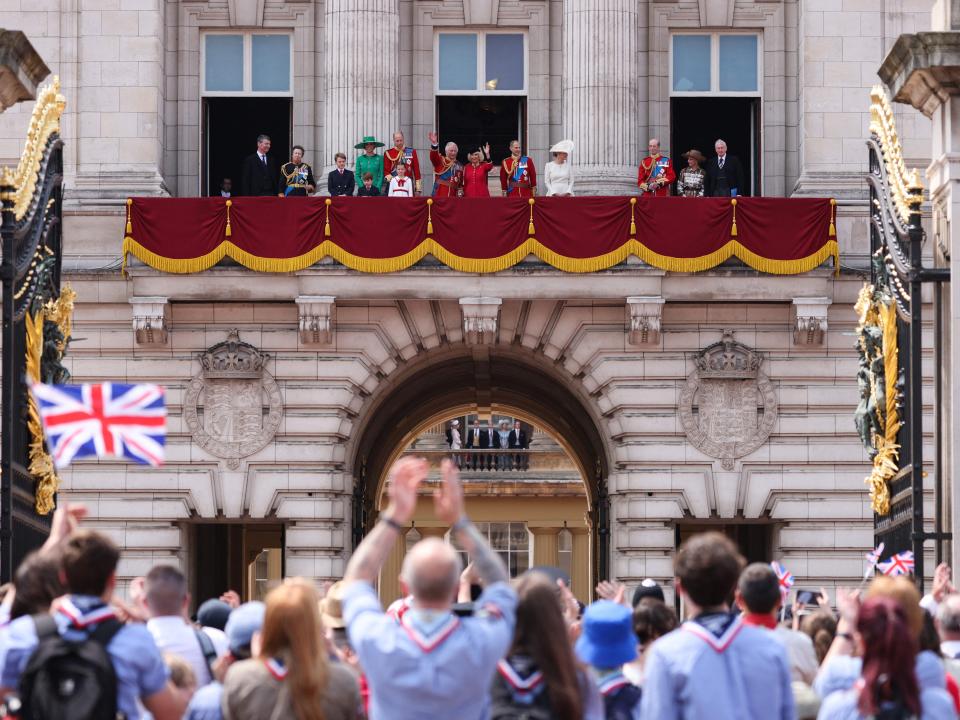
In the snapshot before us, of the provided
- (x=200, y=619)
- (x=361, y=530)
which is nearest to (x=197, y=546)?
(x=361, y=530)

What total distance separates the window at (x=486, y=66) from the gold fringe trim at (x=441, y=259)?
457 cm

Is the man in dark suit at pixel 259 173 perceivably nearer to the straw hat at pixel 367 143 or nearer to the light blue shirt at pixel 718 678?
the straw hat at pixel 367 143

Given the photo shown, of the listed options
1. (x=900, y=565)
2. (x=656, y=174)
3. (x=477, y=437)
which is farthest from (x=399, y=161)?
(x=477, y=437)

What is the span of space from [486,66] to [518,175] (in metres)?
3.13

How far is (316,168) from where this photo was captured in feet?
122

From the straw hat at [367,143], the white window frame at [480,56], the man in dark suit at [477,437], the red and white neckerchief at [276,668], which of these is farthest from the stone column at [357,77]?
the man in dark suit at [477,437]

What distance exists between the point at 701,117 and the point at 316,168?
21.8 feet

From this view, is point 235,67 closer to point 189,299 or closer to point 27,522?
point 189,299

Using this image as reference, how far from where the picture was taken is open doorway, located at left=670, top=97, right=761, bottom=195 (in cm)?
3766

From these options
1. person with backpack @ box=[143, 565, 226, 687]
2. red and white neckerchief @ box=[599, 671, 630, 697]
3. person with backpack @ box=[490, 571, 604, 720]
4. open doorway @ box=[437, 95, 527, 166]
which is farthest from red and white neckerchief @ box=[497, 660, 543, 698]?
open doorway @ box=[437, 95, 527, 166]

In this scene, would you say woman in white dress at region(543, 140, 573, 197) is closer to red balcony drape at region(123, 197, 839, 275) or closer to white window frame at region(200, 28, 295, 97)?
red balcony drape at region(123, 197, 839, 275)

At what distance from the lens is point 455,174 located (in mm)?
35531

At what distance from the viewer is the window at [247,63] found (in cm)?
3759

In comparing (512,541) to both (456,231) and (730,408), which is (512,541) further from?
(456,231)
